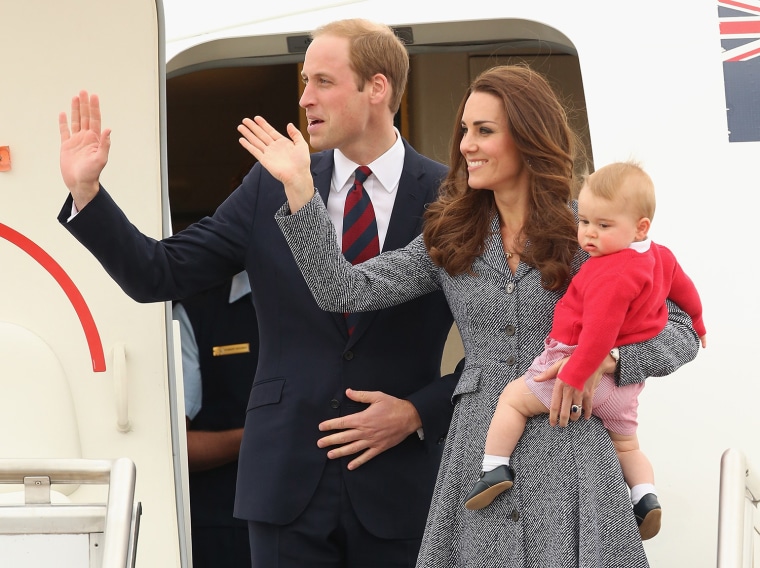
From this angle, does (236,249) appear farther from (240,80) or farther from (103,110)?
(240,80)

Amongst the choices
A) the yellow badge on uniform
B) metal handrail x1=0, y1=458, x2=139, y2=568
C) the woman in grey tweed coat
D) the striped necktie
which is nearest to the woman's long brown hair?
the woman in grey tweed coat

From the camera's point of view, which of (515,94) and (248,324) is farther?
(248,324)

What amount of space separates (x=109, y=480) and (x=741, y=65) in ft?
6.57

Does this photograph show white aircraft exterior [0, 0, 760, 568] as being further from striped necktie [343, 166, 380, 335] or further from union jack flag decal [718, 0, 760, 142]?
striped necktie [343, 166, 380, 335]

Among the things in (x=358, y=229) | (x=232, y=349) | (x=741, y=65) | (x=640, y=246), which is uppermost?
(x=741, y=65)

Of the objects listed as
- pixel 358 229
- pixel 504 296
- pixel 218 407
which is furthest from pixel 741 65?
pixel 218 407

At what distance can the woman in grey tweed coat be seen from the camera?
2.17 m

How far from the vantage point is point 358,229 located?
2.65 meters

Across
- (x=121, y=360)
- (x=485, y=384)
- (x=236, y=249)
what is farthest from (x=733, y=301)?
(x=121, y=360)

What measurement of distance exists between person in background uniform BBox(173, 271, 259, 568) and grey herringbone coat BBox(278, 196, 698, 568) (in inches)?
63.5

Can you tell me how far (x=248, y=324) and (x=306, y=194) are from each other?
65.4 inches

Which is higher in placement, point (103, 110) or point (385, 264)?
point (103, 110)

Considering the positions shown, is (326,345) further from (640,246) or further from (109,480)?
(640,246)

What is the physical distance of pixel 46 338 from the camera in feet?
10.5
